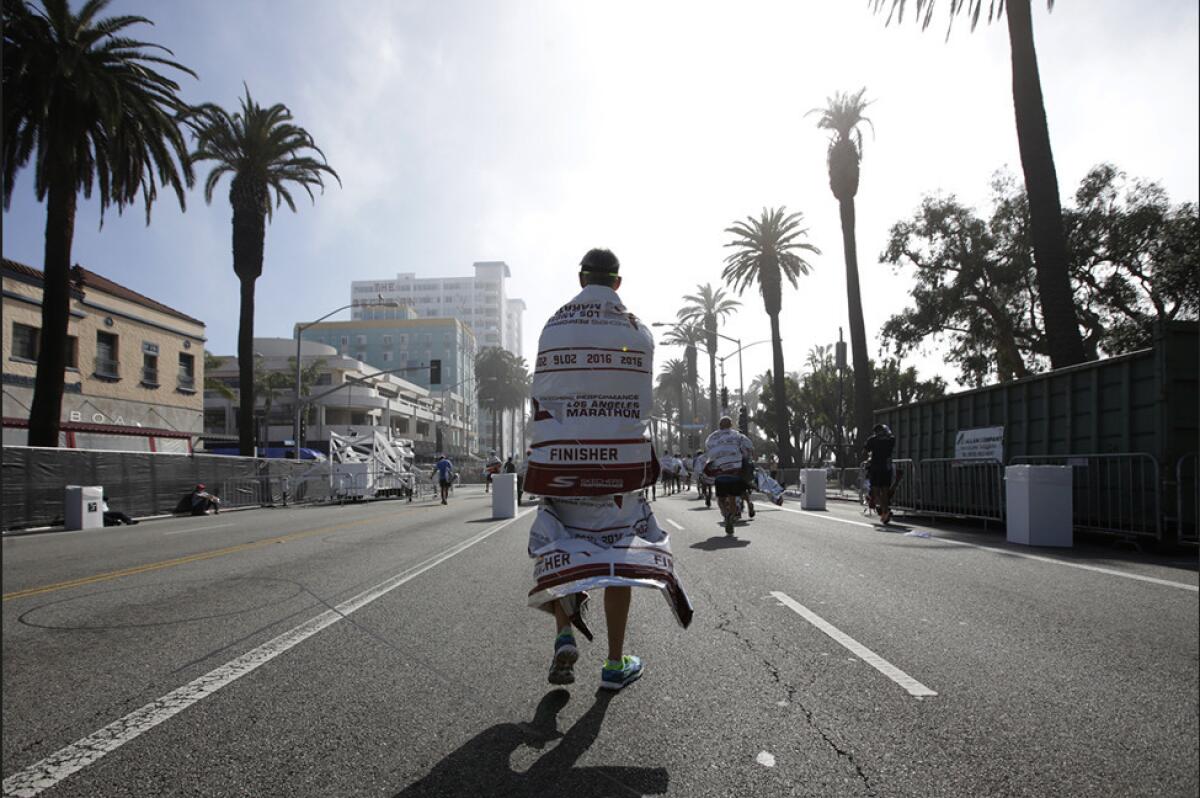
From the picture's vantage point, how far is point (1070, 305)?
15320 mm

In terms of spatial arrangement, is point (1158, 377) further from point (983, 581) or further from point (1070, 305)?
point (1070, 305)

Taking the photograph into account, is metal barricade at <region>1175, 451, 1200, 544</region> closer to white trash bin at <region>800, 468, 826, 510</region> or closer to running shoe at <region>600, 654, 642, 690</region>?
running shoe at <region>600, 654, 642, 690</region>

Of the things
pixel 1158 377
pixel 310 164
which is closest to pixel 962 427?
pixel 1158 377

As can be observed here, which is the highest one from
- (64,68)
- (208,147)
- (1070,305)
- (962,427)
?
(208,147)

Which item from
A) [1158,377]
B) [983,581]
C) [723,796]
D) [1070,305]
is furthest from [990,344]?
[723,796]

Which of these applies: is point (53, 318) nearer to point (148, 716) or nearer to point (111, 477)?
point (111, 477)

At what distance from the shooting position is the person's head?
4.50 meters

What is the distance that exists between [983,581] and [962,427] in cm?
817

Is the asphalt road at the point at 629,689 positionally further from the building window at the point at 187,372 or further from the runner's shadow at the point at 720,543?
the building window at the point at 187,372

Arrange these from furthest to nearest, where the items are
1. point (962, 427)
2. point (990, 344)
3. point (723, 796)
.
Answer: point (990, 344)
point (962, 427)
point (723, 796)

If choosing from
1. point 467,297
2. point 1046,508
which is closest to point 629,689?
point 1046,508

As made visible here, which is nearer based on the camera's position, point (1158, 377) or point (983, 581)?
point (983, 581)

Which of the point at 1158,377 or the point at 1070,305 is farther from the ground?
the point at 1070,305

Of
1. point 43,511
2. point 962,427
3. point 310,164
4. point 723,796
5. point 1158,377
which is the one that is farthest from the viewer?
point 310,164
